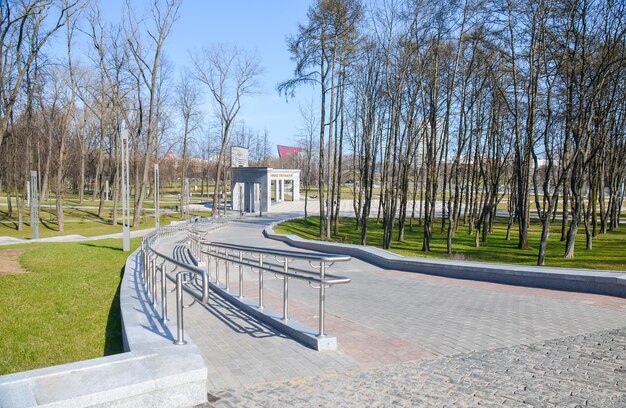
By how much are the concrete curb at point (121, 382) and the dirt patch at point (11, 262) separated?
9.15 m

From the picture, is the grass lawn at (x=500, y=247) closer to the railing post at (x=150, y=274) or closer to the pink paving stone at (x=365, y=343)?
the pink paving stone at (x=365, y=343)

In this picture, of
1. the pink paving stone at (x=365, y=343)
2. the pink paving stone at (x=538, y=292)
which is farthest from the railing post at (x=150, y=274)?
the pink paving stone at (x=538, y=292)

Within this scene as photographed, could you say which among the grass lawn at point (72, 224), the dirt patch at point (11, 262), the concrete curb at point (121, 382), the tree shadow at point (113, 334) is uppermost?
the concrete curb at point (121, 382)

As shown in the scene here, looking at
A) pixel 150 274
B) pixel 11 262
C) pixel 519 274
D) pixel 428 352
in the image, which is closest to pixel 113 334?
pixel 150 274

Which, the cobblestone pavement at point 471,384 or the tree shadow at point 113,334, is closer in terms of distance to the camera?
the cobblestone pavement at point 471,384

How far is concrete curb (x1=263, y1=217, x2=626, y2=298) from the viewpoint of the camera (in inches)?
326

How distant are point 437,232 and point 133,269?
25.2m

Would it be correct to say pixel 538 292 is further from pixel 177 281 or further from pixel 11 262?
pixel 11 262

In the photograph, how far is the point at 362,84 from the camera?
1137 inches

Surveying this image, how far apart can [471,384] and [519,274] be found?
5.90 m

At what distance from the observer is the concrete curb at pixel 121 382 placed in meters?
3.24

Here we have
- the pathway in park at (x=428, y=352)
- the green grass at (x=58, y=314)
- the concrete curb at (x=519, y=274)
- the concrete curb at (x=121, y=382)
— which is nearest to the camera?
the concrete curb at (x=121, y=382)

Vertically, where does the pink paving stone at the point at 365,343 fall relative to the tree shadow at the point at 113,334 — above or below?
above

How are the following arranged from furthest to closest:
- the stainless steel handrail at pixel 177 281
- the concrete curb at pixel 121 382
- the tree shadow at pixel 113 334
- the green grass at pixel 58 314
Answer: the tree shadow at pixel 113 334
the green grass at pixel 58 314
the stainless steel handrail at pixel 177 281
the concrete curb at pixel 121 382
